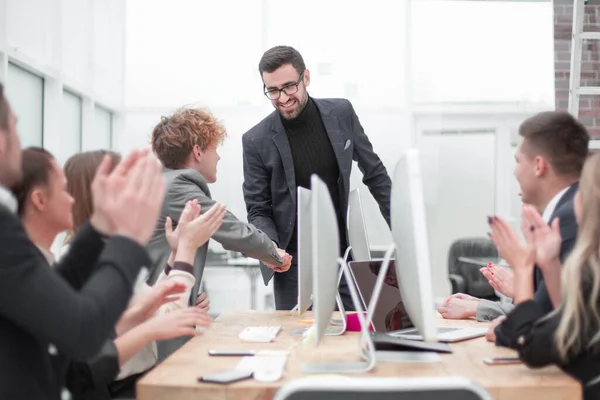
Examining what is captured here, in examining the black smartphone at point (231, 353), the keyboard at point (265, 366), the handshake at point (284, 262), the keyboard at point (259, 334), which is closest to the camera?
the keyboard at point (265, 366)

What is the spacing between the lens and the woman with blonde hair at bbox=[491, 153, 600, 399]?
4.71 ft

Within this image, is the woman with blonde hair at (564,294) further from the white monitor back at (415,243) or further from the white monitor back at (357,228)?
the white monitor back at (357,228)

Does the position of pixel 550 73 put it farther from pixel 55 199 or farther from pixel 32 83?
pixel 55 199

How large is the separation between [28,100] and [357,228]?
357 centimetres

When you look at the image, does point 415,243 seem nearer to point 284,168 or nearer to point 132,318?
point 132,318

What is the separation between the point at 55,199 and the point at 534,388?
3.69ft

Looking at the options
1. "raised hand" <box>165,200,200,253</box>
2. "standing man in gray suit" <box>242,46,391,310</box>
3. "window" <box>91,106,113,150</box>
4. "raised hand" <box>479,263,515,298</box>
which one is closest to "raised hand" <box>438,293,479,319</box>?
"raised hand" <box>479,263,515,298</box>

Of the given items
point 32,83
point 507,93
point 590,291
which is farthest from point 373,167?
point 507,93

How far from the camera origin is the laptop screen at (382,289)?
2029 mm

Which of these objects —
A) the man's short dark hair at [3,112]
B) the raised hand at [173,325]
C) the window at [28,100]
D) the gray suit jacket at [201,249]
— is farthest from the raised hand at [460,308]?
the window at [28,100]

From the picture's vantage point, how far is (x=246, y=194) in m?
3.09

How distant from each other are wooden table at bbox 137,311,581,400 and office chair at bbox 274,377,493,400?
369 millimetres

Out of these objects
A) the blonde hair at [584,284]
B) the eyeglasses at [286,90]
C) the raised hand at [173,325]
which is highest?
the eyeglasses at [286,90]

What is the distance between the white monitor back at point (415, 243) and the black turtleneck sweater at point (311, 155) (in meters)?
1.46
